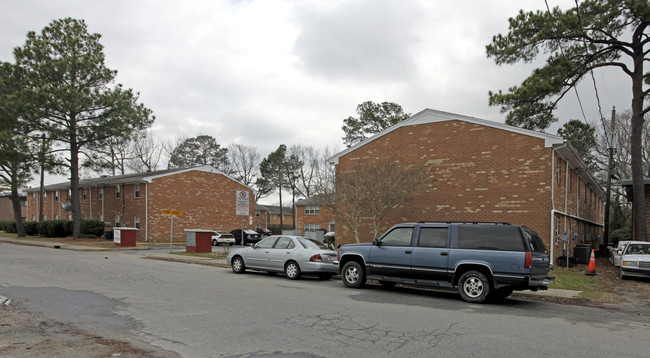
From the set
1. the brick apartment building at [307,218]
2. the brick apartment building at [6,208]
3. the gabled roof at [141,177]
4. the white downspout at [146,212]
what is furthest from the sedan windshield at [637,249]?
the brick apartment building at [6,208]

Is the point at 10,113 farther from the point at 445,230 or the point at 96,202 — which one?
the point at 445,230

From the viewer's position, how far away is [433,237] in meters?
11.3

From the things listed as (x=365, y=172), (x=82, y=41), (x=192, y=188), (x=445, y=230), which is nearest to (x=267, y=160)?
(x=192, y=188)

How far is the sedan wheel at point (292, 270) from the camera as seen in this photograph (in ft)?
47.5

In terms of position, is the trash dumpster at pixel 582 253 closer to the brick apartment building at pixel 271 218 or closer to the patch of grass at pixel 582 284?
the patch of grass at pixel 582 284

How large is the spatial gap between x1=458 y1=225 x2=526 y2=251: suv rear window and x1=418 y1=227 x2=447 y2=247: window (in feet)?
1.29

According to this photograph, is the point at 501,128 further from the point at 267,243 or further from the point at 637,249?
the point at 267,243

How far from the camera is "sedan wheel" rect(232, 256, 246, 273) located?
626 inches

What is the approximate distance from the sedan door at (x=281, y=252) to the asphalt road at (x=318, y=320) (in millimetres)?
1770

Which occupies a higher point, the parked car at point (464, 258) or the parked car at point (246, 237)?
the parked car at point (464, 258)

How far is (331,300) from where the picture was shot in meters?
10.3

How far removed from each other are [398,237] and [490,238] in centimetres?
229

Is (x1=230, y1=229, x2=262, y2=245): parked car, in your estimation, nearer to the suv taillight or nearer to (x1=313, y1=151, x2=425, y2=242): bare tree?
(x1=313, y1=151, x2=425, y2=242): bare tree

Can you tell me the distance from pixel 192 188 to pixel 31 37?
16.7m
